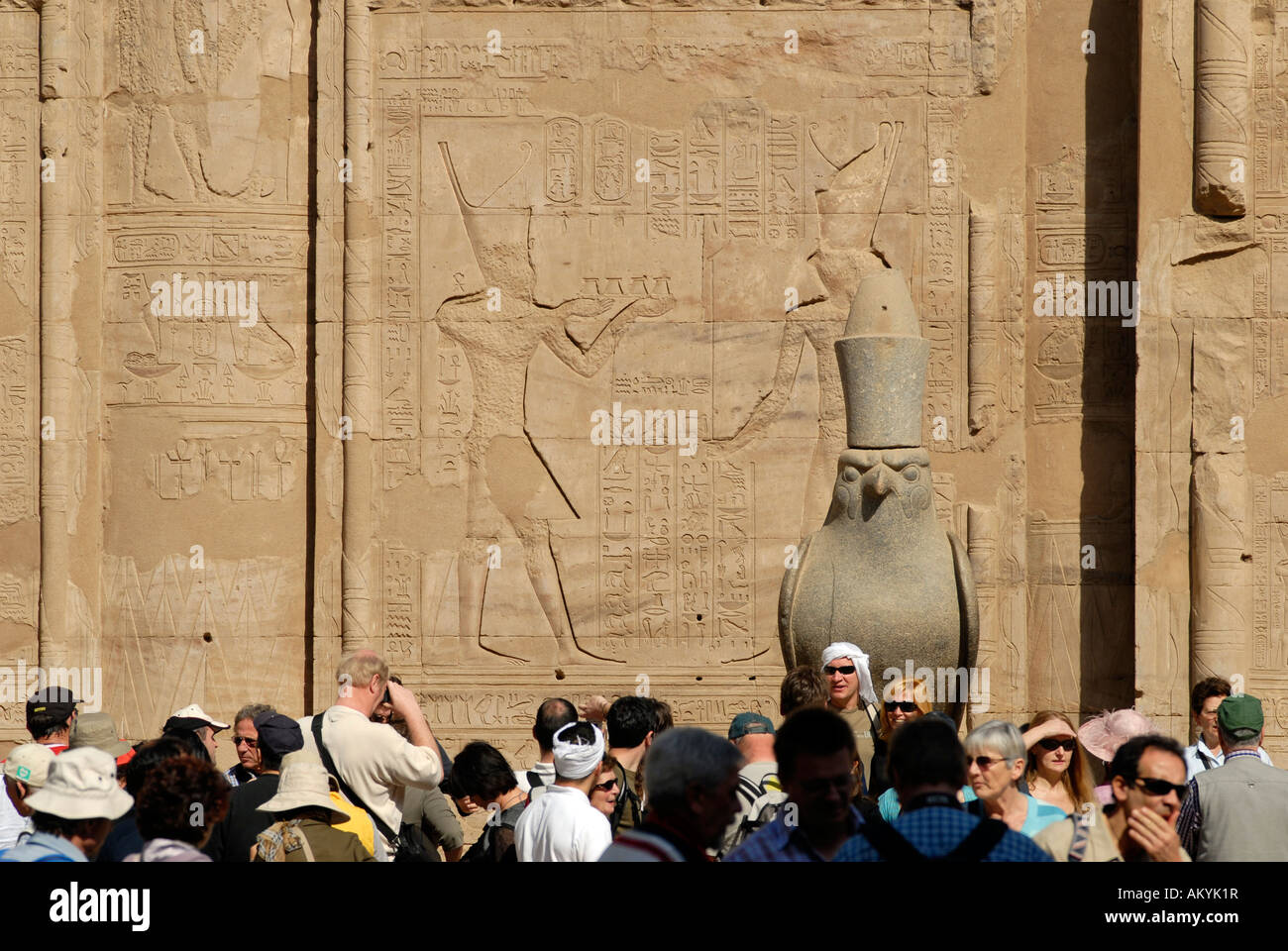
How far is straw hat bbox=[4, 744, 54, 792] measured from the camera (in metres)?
5.50

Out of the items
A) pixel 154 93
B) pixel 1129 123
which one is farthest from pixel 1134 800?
pixel 154 93

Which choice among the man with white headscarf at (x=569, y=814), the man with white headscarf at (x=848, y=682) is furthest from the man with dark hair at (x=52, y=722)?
the man with white headscarf at (x=848, y=682)

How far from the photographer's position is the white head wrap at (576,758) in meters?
5.27

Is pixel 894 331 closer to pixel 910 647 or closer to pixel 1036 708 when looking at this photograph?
pixel 910 647

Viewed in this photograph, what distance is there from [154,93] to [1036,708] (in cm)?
757

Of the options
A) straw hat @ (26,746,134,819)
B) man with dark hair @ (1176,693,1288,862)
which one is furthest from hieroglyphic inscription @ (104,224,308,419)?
man with dark hair @ (1176,693,1288,862)

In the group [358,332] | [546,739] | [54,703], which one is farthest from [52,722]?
[358,332]

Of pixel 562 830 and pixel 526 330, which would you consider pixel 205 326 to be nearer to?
pixel 526 330

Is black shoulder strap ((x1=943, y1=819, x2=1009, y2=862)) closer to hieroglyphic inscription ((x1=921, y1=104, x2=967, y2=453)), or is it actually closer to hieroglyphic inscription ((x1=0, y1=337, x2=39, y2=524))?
hieroglyphic inscription ((x1=921, y1=104, x2=967, y2=453))

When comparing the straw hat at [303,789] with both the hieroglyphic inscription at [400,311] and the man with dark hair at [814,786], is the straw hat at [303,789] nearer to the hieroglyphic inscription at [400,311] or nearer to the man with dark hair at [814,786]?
the man with dark hair at [814,786]

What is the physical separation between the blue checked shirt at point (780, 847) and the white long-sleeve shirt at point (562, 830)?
90 cm

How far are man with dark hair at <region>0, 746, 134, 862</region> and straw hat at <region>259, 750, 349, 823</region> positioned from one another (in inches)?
35.5

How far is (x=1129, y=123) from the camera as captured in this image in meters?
12.3

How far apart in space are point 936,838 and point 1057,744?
203 centimetres
